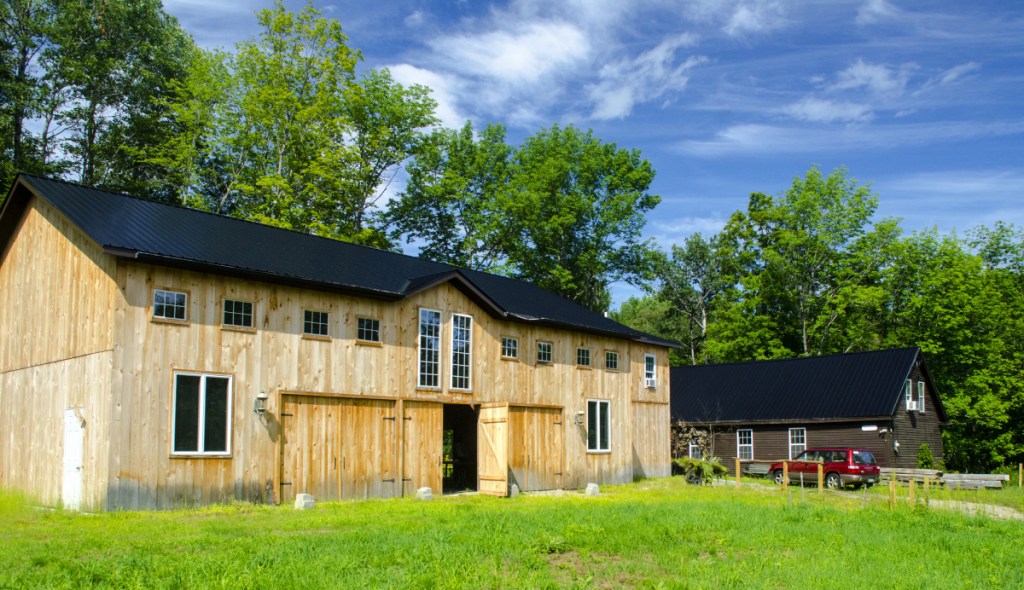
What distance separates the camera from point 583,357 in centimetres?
2820

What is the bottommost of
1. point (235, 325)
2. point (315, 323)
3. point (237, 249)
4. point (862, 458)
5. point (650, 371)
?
point (862, 458)

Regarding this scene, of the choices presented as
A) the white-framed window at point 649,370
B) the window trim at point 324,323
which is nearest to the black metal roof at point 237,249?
the window trim at point 324,323

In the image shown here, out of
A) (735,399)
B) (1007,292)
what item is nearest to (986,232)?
(1007,292)

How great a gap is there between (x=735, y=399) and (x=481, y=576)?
103ft

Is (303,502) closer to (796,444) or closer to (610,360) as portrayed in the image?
(610,360)

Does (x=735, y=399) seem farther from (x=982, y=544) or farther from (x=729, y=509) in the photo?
(x=982, y=544)

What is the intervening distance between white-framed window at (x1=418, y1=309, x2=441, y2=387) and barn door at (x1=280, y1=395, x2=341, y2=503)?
3.03 metres

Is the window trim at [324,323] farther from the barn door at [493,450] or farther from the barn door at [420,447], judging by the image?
the barn door at [493,450]

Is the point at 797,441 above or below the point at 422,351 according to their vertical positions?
below

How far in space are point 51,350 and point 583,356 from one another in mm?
15455

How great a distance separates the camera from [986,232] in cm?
5553

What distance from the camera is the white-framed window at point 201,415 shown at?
17891 millimetres

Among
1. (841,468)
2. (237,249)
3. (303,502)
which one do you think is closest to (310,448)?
(303,502)

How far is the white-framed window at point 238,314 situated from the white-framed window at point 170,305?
36.6 inches
